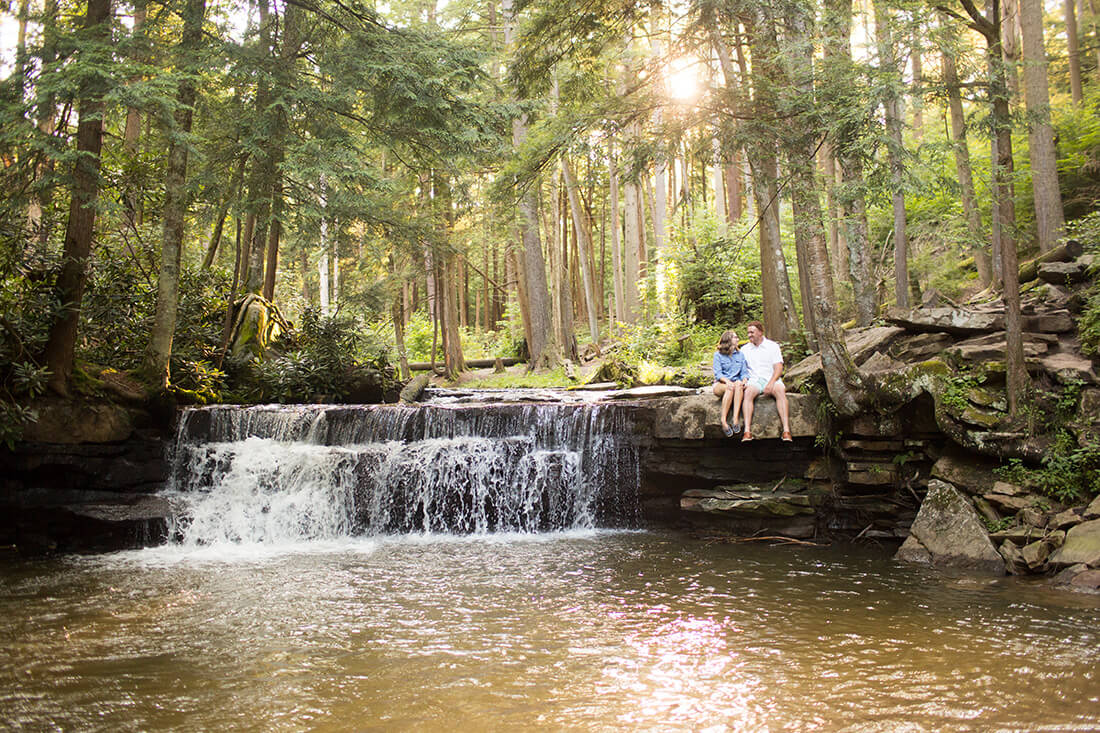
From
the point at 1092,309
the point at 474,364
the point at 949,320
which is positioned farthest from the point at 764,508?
the point at 474,364

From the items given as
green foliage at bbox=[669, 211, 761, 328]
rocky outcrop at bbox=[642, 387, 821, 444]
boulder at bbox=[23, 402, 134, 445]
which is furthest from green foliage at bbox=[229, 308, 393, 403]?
green foliage at bbox=[669, 211, 761, 328]

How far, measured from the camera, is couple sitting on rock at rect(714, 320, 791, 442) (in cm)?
920

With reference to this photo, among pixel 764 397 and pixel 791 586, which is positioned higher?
pixel 764 397

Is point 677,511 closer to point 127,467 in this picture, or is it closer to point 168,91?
point 127,467

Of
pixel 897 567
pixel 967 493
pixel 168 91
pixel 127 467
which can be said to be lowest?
pixel 897 567

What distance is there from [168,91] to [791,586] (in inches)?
354

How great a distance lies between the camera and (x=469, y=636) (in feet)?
18.0

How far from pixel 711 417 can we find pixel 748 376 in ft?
2.38

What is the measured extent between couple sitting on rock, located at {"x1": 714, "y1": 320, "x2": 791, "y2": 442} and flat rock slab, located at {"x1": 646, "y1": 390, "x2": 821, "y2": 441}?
0.11 metres

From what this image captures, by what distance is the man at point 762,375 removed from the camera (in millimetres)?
9141

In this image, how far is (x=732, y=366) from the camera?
963cm

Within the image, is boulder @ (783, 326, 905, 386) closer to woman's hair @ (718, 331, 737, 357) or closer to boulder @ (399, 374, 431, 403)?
woman's hair @ (718, 331, 737, 357)

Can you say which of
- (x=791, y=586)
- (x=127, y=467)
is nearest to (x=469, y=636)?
(x=791, y=586)

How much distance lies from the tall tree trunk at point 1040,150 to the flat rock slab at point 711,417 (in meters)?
Answer: 6.17
